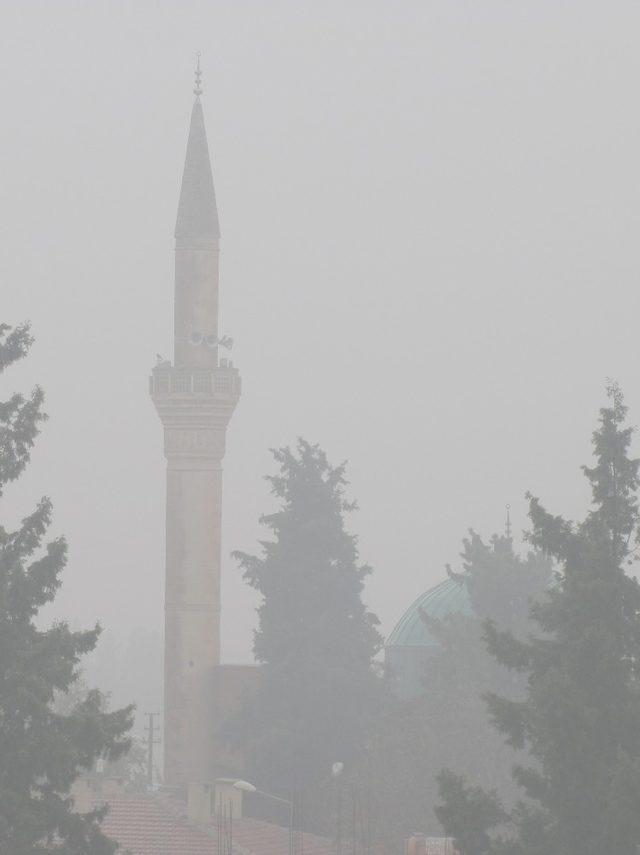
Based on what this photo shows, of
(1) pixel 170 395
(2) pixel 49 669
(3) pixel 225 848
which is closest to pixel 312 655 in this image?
(1) pixel 170 395

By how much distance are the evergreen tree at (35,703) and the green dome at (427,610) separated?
36386mm

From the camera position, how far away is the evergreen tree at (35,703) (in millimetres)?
24344

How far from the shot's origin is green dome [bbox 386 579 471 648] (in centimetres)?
6197

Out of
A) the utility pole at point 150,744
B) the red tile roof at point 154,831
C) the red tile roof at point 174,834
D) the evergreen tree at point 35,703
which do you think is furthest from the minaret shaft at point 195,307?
the evergreen tree at point 35,703

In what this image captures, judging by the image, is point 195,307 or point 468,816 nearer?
point 468,816

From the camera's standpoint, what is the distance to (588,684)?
77.9 feet

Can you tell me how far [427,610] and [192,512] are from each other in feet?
35.3

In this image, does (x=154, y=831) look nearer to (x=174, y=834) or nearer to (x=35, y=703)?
(x=174, y=834)

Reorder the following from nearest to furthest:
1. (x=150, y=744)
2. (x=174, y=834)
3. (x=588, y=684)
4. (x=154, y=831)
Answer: (x=588, y=684) < (x=174, y=834) < (x=154, y=831) < (x=150, y=744)

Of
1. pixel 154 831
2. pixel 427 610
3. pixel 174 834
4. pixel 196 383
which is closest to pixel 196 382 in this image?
pixel 196 383

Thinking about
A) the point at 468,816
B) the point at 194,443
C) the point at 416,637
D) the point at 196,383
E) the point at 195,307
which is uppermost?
the point at 195,307

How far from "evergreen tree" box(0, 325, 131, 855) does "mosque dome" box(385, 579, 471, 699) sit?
37.0 meters

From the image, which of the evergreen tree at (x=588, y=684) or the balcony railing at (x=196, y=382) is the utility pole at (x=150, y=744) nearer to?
the balcony railing at (x=196, y=382)

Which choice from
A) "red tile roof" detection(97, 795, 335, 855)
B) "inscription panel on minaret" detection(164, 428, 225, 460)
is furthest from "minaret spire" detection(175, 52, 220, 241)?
"red tile roof" detection(97, 795, 335, 855)
